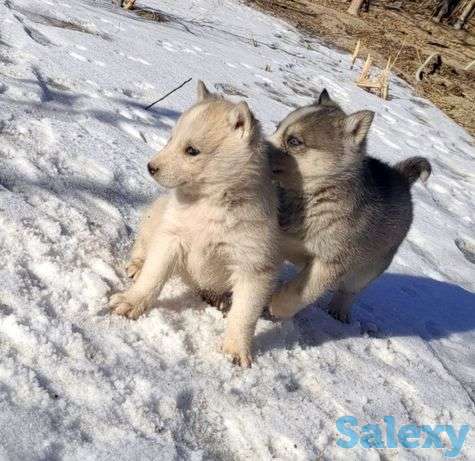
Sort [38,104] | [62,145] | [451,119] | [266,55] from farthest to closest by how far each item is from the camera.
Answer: [451,119], [266,55], [38,104], [62,145]

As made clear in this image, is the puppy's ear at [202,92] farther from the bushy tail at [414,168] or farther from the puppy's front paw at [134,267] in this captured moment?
the bushy tail at [414,168]

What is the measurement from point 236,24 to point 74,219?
9.82 m

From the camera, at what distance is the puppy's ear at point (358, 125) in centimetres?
370

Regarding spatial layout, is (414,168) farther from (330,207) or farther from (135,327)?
(135,327)

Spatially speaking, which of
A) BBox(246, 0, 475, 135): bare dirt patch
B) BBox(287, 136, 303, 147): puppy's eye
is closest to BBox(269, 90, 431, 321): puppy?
BBox(287, 136, 303, 147): puppy's eye

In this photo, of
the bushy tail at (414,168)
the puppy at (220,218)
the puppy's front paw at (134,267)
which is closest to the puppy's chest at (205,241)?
the puppy at (220,218)

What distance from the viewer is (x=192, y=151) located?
2891 millimetres

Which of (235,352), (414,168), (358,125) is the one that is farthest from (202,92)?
(414,168)

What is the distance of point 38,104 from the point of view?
439 cm

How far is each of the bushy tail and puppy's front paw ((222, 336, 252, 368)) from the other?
2.06m

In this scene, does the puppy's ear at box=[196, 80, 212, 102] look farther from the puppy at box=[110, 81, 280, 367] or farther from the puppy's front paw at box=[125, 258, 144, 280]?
the puppy's front paw at box=[125, 258, 144, 280]

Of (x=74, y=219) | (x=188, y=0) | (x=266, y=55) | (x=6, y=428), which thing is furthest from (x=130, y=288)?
(x=188, y=0)

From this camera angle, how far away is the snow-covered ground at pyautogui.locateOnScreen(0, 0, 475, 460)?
2.28 m

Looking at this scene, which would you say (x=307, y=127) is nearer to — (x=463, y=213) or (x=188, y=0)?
(x=463, y=213)
